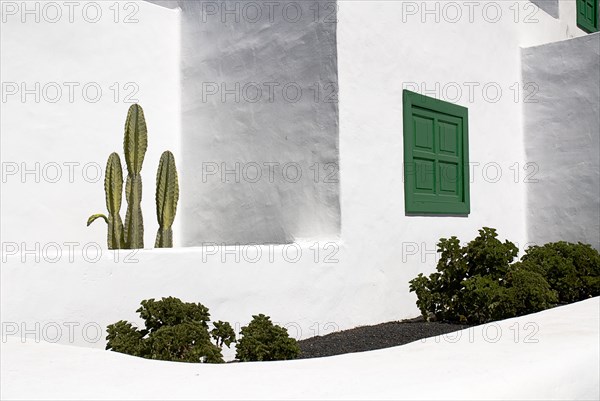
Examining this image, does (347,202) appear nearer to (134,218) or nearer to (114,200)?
(134,218)

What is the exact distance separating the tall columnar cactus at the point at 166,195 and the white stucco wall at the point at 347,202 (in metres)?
0.94

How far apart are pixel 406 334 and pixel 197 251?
7.01 ft

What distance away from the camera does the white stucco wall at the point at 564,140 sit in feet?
31.4

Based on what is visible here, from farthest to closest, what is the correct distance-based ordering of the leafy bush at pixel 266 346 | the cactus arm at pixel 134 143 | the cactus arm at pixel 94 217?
the cactus arm at pixel 94 217, the cactus arm at pixel 134 143, the leafy bush at pixel 266 346

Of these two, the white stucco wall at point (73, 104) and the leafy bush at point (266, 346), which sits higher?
the white stucco wall at point (73, 104)

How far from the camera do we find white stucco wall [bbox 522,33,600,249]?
31.4 ft

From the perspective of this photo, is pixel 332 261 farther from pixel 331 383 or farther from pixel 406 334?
pixel 331 383

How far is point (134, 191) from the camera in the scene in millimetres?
6559

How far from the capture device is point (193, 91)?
27.5 feet

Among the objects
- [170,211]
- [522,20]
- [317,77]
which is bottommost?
[170,211]

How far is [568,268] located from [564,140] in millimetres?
2603

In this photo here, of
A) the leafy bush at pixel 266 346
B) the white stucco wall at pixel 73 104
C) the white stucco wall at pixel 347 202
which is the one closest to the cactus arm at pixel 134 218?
the white stucco wall at pixel 347 202

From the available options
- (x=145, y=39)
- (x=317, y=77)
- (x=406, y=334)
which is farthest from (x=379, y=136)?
(x=145, y=39)

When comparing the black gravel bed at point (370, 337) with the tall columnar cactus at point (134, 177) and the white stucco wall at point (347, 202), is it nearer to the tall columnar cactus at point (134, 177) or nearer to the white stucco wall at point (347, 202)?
the white stucco wall at point (347, 202)
